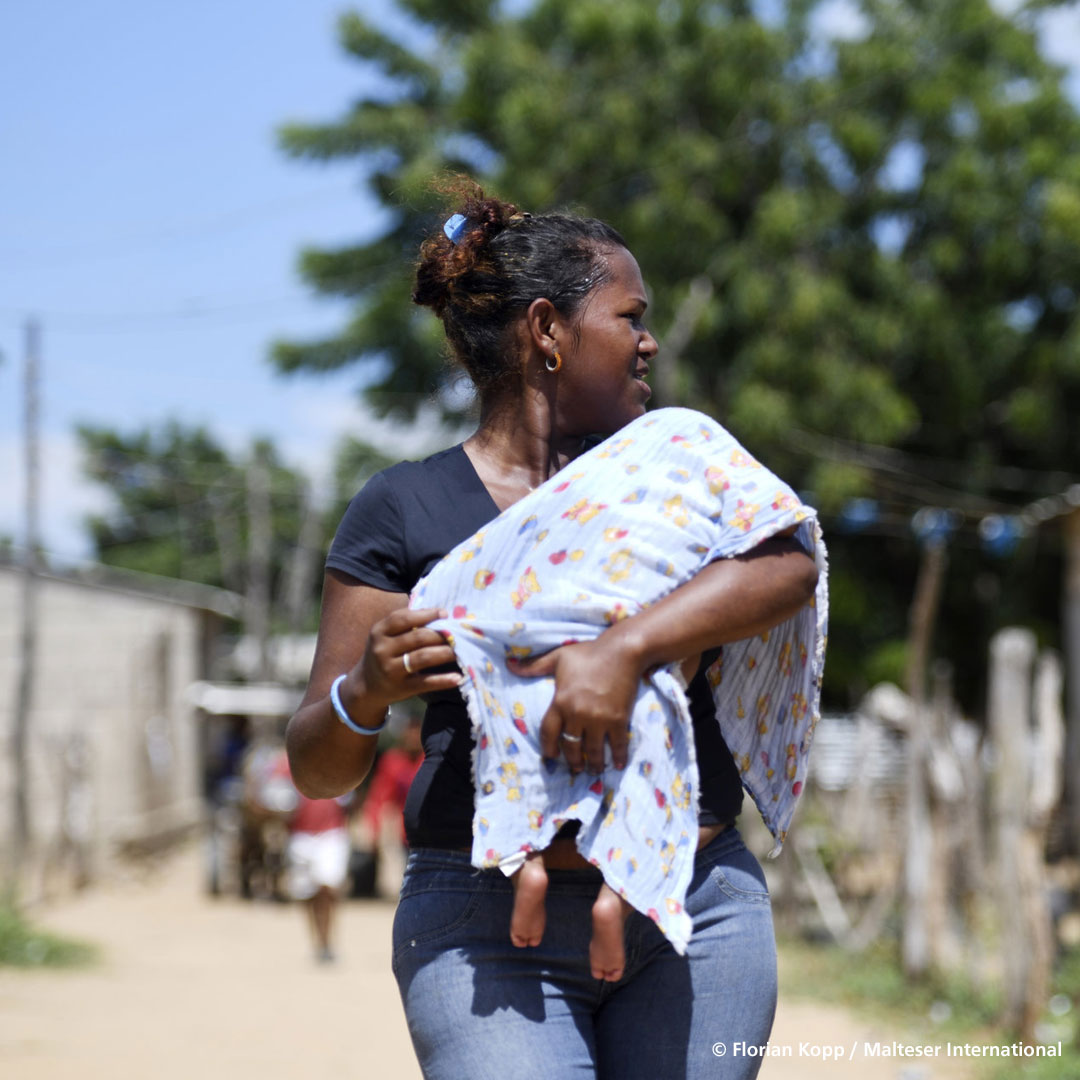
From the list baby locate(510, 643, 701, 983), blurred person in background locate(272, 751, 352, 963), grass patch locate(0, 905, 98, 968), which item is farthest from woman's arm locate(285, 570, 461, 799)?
blurred person in background locate(272, 751, 352, 963)

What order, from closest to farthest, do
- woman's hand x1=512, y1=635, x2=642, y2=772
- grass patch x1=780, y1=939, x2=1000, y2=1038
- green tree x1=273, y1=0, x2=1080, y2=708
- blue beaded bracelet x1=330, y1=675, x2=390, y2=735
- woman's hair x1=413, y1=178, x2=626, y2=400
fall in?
woman's hand x1=512, y1=635, x2=642, y2=772 < blue beaded bracelet x1=330, y1=675, x2=390, y2=735 < woman's hair x1=413, y1=178, x2=626, y2=400 < grass patch x1=780, y1=939, x2=1000, y2=1038 < green tree x1=273, y1=0, x2=1080, y2=708

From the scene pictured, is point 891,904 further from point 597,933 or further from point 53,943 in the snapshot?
point 597,933

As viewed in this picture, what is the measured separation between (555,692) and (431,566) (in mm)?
339

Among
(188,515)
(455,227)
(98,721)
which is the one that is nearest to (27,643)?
(98,721)

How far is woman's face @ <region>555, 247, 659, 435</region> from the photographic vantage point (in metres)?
2.11

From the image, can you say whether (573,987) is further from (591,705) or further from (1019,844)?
(1019,844)

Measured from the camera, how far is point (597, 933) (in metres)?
1.82

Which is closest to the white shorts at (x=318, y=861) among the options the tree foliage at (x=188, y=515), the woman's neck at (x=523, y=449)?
the woman's neck at (x=523, y=449)

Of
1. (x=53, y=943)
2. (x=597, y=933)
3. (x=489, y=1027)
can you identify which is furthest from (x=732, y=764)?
(x=53, y=943)

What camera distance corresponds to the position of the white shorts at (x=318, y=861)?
10831 millimetres

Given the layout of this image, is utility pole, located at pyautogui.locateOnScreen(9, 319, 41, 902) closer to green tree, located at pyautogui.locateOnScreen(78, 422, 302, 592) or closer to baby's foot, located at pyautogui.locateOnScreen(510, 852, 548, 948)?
baby's foot, located at pyautogui.locateOnScreen(510, 852, 548, 948)

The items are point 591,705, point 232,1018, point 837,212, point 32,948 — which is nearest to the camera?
point 591,705

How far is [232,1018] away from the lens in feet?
28.4

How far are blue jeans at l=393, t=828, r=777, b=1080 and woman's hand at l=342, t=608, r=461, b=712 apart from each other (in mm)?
245
